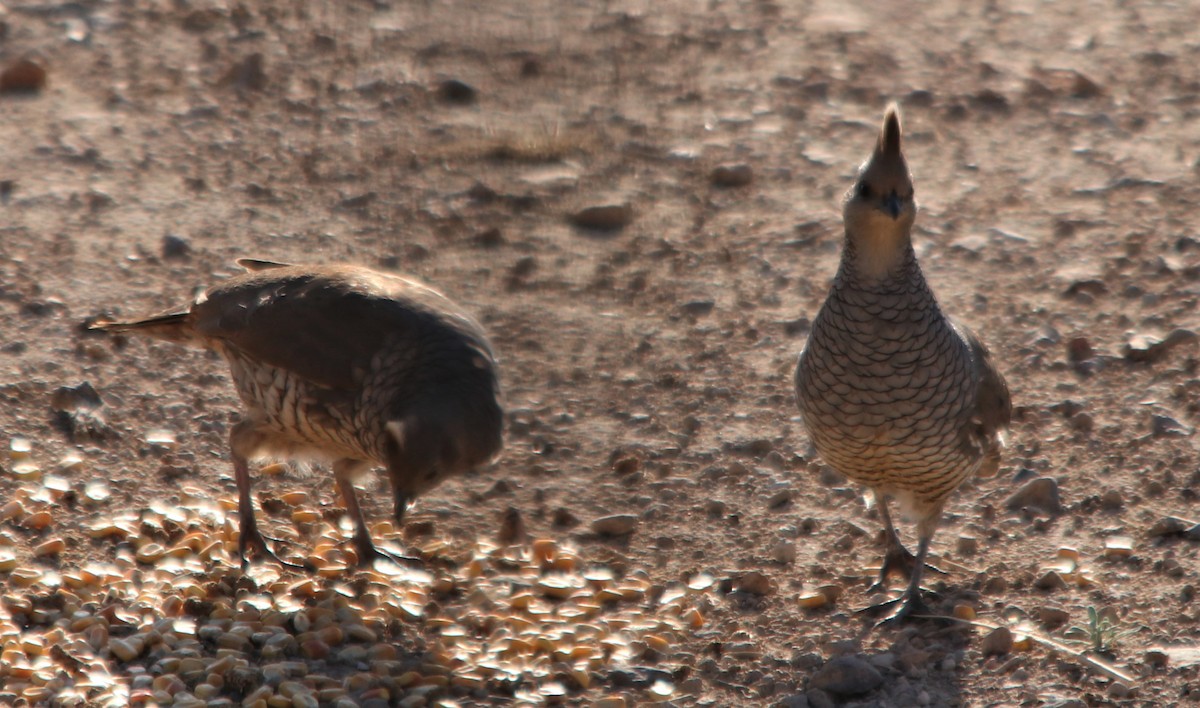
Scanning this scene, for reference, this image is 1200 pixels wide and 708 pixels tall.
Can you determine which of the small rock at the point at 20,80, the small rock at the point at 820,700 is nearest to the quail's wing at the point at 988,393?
the small rock at the point at 820,700

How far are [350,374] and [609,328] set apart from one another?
2174 millimetres

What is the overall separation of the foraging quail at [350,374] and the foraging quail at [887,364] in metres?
1.11

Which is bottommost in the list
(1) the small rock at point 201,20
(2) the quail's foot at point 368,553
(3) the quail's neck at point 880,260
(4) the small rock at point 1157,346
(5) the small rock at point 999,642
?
(2) the quail's foot at point 368,553

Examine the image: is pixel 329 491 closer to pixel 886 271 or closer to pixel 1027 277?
pixel 886 271

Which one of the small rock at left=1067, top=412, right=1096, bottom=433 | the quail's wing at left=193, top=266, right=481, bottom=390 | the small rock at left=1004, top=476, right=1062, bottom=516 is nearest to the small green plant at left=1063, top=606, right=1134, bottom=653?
the small rock at left=1004, top=476, right=1062, bottom=516

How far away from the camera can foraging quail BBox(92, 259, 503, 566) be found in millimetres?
4855

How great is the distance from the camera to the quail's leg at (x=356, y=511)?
554 cm

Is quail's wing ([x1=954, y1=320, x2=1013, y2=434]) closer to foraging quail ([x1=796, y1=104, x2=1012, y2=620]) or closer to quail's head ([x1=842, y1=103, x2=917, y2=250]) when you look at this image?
foraging quail ([x1=796, y1=104, x2=1012, y2=620])

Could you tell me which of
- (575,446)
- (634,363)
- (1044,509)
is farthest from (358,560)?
(1044,509)

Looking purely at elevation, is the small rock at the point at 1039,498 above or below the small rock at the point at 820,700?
above

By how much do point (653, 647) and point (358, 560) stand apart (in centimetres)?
119

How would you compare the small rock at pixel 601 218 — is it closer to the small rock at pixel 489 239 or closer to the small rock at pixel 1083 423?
the small rock at pixel 489 239

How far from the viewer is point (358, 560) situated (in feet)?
18.3

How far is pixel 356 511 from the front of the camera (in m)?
5.56
